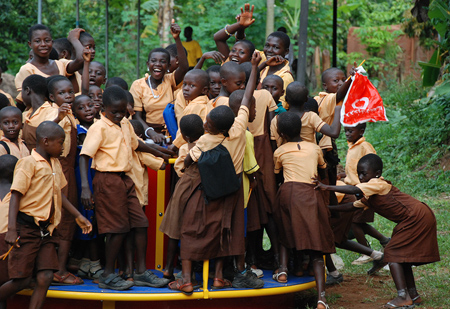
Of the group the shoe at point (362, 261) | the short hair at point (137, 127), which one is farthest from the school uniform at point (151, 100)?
the shoe at point (362, 261)

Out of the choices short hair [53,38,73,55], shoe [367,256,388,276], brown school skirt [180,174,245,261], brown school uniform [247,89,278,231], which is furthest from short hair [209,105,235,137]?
short hair [53,38,73,55]

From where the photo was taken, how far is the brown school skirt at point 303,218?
520 centimetres

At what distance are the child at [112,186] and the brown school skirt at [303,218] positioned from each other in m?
1.20

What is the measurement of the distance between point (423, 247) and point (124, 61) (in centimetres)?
1656

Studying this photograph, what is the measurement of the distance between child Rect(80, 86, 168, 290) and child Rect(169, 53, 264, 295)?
0.39m

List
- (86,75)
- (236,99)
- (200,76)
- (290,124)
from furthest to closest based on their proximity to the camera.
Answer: (86,75), (200,76), (290,124), (236,99)

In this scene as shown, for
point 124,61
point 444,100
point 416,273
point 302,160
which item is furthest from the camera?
point 124,61

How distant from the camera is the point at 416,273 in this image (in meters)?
6.67

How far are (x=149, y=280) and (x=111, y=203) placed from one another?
0.73m

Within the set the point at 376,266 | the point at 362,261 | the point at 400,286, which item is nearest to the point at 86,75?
the point at 400,286

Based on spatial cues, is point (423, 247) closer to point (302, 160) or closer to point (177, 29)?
point (302, 160)

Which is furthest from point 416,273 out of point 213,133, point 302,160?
point 213,133

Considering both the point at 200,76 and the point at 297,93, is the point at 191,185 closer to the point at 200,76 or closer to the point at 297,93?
the point at 200,76

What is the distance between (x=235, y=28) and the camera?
6414 millimetres
